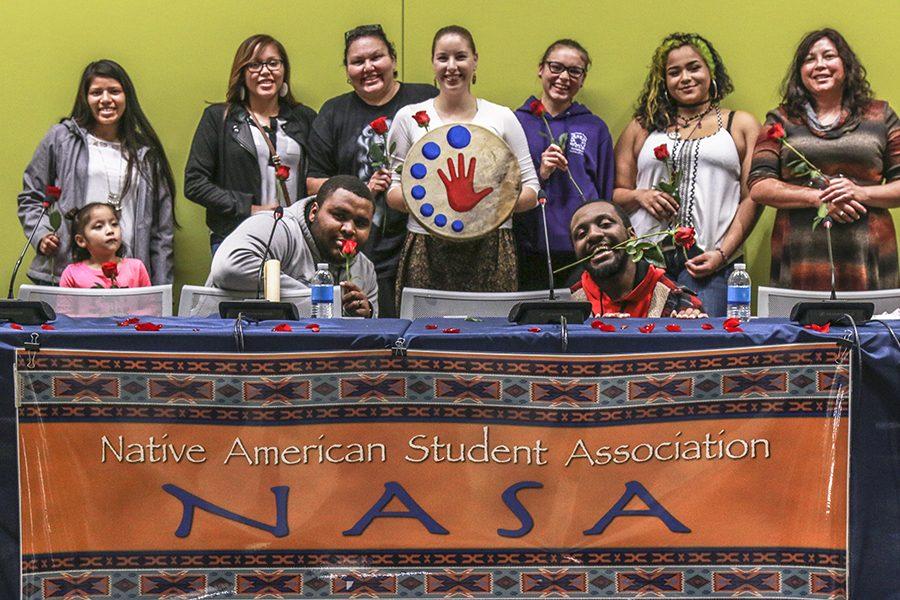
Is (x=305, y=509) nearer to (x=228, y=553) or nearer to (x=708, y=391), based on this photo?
(x=228, y=553)

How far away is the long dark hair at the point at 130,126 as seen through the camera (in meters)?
5.04

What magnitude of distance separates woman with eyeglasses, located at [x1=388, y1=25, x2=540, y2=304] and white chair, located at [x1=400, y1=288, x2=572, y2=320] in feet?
1.96

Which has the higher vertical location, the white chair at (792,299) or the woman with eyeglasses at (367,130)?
the woman with eyeglasses at (367,130)

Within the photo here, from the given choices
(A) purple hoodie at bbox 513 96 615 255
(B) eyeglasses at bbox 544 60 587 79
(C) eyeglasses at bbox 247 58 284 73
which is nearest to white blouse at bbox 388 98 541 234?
(A) purple hoodie at bbox 513 96 615 255

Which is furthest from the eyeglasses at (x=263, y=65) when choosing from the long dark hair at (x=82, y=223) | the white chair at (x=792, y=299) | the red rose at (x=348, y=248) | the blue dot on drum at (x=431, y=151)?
the white chair at (x=792, y=299)

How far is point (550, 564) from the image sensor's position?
2.62m

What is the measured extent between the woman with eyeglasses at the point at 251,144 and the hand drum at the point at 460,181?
944mm

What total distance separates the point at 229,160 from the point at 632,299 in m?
1.90

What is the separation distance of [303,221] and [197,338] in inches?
53.8

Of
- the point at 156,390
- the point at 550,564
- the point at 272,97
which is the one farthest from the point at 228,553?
the point at 272,97

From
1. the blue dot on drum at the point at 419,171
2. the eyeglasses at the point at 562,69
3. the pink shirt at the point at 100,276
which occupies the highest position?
the eyeglasses at the point at 562,69

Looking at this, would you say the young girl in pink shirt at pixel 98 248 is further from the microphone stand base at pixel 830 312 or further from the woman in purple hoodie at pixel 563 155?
the microphone stand base at pixel 830 312

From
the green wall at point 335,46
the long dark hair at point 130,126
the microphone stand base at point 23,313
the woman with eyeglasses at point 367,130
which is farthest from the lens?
the green wall at point 335,46

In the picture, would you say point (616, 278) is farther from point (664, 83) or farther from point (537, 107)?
point (664, 83)
